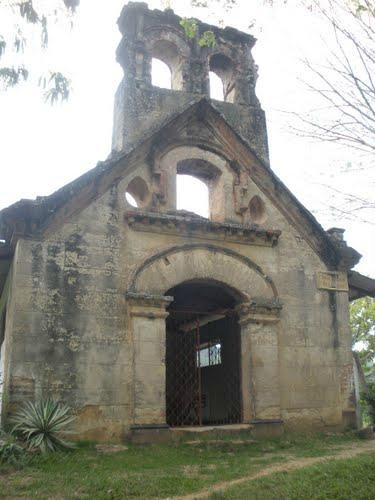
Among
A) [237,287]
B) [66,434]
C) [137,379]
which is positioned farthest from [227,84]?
[66,434]

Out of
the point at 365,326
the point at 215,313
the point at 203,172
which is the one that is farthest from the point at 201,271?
the point at 365,326

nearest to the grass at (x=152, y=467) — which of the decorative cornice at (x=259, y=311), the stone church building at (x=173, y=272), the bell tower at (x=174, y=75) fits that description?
the stone church building at (x=173, y=272)

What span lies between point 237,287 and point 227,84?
226 inches

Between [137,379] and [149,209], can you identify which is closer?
[137,379]

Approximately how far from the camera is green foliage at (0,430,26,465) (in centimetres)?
751

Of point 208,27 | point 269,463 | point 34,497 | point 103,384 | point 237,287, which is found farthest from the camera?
point 208,27

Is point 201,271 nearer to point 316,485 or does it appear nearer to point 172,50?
point 316,485

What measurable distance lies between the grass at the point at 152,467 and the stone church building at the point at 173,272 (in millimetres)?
573

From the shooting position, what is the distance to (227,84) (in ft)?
44.9

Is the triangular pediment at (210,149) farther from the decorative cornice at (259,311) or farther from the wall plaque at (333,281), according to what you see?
the decorative cornice at (259,311)

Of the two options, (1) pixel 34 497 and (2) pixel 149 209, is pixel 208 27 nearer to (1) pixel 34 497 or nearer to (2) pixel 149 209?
(2) pixel 149 209

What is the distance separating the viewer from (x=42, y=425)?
820 centimetres

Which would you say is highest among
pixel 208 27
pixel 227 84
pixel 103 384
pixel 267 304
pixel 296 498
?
pixel 208 27

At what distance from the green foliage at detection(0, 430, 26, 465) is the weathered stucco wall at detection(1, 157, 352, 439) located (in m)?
0.75
